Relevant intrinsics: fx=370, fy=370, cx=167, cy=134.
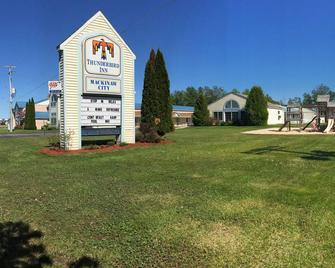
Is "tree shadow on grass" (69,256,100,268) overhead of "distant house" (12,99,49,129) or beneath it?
beneath

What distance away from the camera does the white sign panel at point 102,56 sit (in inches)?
576

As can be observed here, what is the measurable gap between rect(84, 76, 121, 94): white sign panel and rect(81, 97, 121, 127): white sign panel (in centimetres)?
37

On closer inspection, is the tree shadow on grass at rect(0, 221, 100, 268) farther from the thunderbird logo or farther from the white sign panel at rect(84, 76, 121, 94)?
the thunderbird logo

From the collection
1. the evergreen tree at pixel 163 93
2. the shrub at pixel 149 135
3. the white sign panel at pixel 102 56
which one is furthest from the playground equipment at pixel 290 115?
the white sign panel at pixel 102 56

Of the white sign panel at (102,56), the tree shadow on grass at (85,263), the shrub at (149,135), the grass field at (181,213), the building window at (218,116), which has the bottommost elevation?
the tree shadow on grass at (85,263)

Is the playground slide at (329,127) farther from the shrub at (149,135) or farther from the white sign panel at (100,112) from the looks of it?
the white sign panel at (100,112)

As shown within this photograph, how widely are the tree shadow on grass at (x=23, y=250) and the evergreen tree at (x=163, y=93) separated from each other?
1449cm

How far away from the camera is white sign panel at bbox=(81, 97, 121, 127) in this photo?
1470 cm

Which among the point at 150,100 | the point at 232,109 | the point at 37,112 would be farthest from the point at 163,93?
the point at 37,112

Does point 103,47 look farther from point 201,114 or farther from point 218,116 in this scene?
point 218,116

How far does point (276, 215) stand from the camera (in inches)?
191

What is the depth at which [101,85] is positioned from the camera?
1499cm

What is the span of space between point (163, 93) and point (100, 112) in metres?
4.99

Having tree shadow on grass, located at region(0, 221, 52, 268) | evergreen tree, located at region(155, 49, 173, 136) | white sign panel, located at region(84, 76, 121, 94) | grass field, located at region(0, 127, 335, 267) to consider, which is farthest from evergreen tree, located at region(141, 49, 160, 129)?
tree shadow on grass, located at region(0, 221, 52, 268)
